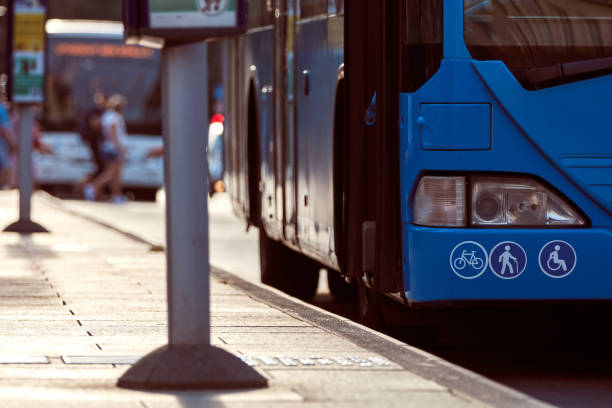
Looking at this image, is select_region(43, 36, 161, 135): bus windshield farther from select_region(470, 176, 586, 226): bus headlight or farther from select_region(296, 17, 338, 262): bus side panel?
select_region(470, 176, 586, 226): bus headlight

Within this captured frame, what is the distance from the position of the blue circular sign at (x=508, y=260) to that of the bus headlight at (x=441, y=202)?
0.64ft

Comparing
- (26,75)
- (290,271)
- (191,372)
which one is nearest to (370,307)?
(191,372)

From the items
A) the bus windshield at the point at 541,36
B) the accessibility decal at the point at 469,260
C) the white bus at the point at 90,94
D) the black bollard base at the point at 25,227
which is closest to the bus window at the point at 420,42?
the bus windshield at the point at 541,36

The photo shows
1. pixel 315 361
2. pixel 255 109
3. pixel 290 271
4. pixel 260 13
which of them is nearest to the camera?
pixel 315 361

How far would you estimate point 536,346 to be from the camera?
915 centimetres

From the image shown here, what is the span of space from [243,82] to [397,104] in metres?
5.78

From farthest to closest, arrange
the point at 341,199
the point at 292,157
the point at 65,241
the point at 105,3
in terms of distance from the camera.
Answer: the point at 105,3 → the point at 65,241 → the point at 292,157 → the point at 341,199

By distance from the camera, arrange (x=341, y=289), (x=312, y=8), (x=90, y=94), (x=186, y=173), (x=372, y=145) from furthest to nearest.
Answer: (x=90, y=94) < (x=341, y=289) < (x=312, y=8) < (x=372, y=145) < (x=186, y=173)

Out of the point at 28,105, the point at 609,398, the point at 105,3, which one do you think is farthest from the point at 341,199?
the point at 105,3

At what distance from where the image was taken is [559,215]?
7430mm

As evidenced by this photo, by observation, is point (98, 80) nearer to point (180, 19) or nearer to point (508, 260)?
point (508, 260)

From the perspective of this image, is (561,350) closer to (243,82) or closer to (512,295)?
(512,295)

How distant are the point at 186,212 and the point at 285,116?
4465 mm

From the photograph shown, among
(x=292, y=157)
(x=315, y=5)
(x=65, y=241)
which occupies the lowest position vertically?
(x=65, y=241)
